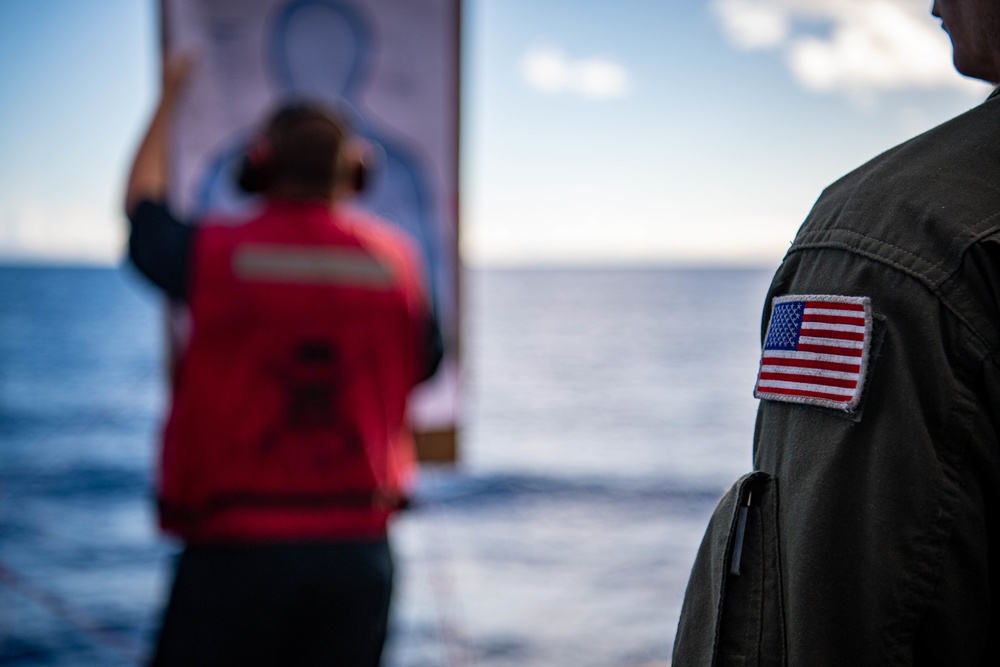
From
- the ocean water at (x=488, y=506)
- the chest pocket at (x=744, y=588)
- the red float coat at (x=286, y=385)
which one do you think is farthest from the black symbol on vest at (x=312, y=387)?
the chest pocket at (x=744, y=588)

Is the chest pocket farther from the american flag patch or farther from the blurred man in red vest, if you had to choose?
the blurred man in red vest

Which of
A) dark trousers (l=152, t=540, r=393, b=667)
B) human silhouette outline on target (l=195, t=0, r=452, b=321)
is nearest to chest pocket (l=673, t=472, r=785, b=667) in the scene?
dark trousers (l=152, t=540, r=393, b=667)

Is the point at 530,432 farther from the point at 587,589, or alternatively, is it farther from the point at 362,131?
the point at 362,131

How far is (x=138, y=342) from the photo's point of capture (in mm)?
26844

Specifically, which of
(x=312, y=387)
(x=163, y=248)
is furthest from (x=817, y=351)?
(x=163, y=248)

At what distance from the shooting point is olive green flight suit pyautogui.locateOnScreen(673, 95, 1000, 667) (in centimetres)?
58

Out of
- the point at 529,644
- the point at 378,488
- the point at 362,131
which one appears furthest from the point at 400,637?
the point at 378,488

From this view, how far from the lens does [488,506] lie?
30.8ft

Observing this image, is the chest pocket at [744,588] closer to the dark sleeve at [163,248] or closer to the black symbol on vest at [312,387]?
the black symbol on vest at [312,387]

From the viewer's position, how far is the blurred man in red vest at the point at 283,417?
54.5 inches

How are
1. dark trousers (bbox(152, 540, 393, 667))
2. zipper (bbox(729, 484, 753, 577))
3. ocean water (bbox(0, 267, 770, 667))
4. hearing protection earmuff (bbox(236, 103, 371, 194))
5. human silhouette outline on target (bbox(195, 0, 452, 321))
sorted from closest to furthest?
zipper (bbox(729, 484, 753, 577)), dark trousers (bbox(152, 540, 393, 667)), hearing protection earmuff (bbox(236, 103, 371, 194)), human silhouette outline on target (bbox(195, 0, 452, 321)), ocean water (bbox(0, 267, 770, 667))

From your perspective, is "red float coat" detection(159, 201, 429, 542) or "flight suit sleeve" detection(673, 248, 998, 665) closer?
"flight suit sleeve" detection(673, 248, 998, 665)

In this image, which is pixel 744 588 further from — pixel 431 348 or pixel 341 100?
pixel 341 100

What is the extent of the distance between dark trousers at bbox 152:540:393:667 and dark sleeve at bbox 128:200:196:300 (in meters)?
0.39
